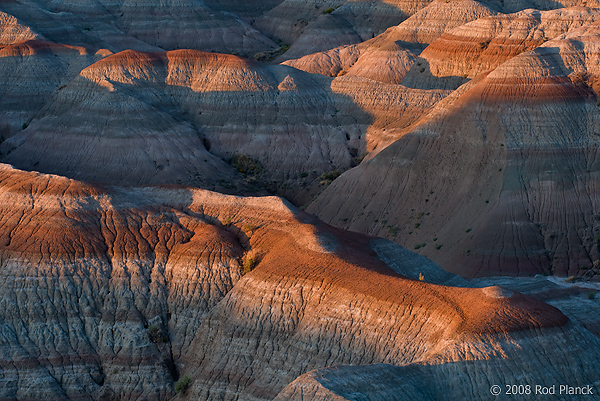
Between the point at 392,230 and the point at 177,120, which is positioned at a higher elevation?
the point at 177,120

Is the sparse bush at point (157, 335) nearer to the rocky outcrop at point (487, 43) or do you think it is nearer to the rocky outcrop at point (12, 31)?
the rocky outcrop at point (487, 43)

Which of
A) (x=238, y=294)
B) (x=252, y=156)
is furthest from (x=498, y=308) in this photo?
(x=252, y=156)

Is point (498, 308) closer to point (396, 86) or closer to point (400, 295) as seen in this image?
point (400, 295)

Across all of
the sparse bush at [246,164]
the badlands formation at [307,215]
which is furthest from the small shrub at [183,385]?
the sparse bush at [246,164]

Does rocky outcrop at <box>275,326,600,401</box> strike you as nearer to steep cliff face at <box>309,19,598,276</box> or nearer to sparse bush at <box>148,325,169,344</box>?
sparse bush at <box>148,325,169,344</box>

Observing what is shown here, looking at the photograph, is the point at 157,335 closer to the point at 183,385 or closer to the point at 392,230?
the point at 183,385

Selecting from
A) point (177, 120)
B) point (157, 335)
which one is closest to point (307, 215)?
point (157, 335)
